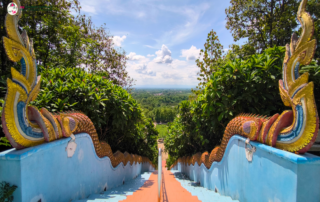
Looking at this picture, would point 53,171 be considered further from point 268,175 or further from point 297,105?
point 297,105

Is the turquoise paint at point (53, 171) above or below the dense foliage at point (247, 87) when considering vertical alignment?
below

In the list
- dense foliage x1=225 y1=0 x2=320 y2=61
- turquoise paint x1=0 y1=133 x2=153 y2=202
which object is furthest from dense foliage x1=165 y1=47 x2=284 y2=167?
dense foliage x1=225 y1=0 x2=320 y2=61

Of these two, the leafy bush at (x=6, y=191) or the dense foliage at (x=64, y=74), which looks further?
the dense foliage at (x=64, y=74)

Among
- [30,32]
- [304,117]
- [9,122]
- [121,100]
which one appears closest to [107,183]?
[121,100]

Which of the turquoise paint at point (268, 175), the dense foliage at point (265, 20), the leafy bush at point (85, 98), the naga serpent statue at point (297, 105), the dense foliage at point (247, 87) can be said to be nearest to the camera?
the turquoise paint at point (268, 175)

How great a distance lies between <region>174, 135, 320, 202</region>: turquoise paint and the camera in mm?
1671

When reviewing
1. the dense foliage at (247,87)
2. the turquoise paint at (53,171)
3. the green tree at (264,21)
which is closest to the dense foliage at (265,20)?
the green tree at (264,21)

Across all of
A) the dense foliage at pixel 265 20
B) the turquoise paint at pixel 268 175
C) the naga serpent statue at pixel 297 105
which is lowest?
the turquoise paint at pixel 268 175

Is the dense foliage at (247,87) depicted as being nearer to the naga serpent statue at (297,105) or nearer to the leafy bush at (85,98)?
the naga serpent statue at (297,105)

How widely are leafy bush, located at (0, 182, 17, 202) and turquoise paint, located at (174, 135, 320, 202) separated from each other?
2.80m

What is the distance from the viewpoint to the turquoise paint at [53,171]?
174 cm

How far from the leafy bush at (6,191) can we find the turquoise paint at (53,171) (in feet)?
0.12

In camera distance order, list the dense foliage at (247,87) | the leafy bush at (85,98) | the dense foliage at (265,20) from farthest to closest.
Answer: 1. the dense foliage at (265,20)
2. the leafy bush at (85,98)
3. the dense foliage at (247,87)

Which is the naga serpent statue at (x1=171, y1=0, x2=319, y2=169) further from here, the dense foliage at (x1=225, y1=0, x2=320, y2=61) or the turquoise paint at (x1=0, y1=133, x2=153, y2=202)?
the dense foliage at (x1=225, y1=0, x2=320, y2=61)
